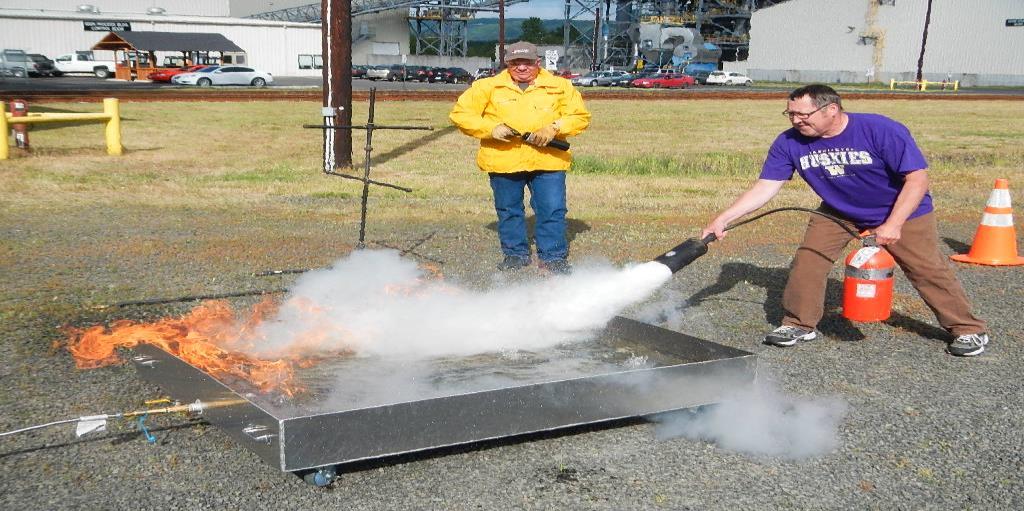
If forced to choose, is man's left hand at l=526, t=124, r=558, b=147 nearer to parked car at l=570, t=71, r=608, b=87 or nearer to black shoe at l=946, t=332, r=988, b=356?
black shoe at l=946, t=332, r=988, b=356

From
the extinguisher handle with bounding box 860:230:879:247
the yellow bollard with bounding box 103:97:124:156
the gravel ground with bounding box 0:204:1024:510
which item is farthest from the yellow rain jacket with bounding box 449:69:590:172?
the yellow bollard with bounding box 103:97:124:156

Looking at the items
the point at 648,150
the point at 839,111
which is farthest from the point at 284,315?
the point at 648,150

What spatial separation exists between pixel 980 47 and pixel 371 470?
79.2 meters

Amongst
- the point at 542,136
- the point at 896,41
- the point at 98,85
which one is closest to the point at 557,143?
the point at 542,136

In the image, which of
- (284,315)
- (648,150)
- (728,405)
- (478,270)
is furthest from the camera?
(648,150)

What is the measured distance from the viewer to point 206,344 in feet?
16.0

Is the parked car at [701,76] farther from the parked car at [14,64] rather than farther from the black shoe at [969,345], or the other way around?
the black shoe at [969,345]

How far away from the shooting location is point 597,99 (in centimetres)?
3681

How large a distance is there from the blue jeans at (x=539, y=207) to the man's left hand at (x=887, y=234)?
2791mm

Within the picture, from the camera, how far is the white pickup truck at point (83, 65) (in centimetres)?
6000

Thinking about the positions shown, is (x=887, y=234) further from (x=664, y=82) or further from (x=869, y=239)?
(x=664, y=82)

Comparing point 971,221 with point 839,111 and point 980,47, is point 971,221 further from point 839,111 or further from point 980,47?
point 980,47

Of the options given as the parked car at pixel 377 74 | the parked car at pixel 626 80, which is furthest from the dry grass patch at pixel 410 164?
the parked car at pixel 377 74

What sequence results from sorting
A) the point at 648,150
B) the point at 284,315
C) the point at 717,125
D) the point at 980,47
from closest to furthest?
the point at 284,315, the point at 648,150, the point at 717,125, the point at 980,47
